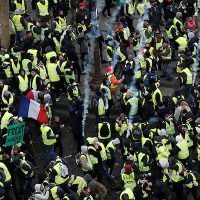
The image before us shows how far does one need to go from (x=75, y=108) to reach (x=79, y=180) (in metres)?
3.41

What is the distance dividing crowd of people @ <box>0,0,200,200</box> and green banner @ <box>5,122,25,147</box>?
0.63 ft

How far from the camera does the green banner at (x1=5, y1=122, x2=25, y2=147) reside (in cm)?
1806

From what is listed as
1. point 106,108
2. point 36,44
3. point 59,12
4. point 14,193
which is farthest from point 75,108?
point 59,12

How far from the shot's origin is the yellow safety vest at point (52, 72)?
70.5 ft

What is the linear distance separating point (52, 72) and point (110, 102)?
6.76ft

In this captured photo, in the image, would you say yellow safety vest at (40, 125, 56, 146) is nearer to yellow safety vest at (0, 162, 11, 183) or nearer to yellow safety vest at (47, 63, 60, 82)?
yellow safety vest at (0, 162, 11, 183)

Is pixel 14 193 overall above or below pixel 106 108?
below

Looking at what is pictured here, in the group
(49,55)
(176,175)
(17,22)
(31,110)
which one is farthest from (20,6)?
(176,175)

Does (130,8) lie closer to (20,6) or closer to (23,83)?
(20,6)

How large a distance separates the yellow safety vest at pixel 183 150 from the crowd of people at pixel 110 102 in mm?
24

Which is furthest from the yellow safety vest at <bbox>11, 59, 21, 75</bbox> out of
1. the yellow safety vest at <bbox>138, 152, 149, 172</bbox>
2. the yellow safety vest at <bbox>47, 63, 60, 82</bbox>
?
the yellow safety vest at <bbox>138, 152, 149, 172</bbox>

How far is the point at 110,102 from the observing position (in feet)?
68.2

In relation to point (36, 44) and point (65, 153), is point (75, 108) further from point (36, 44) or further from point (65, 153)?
point (36, 44)

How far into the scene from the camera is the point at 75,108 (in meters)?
19.7
